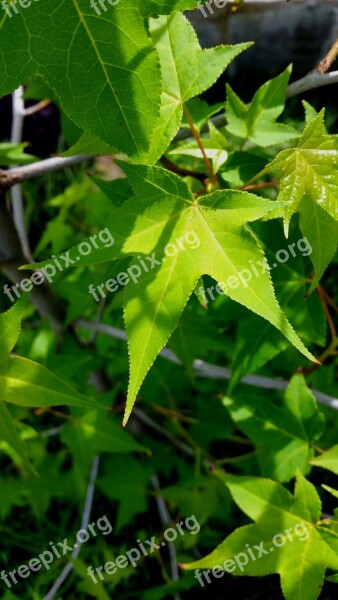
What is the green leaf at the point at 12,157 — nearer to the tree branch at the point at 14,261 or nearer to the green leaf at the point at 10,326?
the tree branch at the point at 14,261

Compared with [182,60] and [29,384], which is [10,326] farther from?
[182,60]

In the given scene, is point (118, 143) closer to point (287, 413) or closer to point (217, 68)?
point (217, 68)

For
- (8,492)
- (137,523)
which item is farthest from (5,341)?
(137,523)

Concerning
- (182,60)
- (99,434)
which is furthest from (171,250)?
(99,434)

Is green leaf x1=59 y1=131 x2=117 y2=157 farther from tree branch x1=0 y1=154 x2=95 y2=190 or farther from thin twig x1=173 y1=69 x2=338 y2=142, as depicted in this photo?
thin twig x1=173 y1=69 x2=338 y2=142

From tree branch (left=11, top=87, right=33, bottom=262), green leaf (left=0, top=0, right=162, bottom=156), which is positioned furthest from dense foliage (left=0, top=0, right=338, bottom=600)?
tree branch (left=11, top=87, right=33, bottom=262)

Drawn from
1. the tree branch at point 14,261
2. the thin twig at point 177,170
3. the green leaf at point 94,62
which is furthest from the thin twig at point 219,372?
the green leaf at point 94,62
